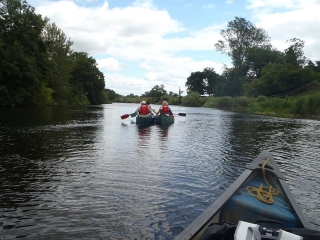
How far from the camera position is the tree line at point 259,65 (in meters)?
55.8

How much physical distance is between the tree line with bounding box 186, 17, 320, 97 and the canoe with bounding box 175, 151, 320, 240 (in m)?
54.2

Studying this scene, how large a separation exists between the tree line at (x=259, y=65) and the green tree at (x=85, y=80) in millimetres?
31769

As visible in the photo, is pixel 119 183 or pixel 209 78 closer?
pixel 119 183

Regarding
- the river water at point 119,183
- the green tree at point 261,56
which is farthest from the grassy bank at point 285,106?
the river water at point 119,183

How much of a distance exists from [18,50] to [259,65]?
51.4m

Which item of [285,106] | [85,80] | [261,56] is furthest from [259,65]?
[85,80]

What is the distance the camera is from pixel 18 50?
36031 millimetres

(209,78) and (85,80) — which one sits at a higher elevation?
(209,78)

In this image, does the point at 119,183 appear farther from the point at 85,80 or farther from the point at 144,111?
the point at 85,80

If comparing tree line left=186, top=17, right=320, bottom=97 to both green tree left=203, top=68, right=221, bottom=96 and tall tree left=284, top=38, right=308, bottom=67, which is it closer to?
tall tree left=284, top=38, right=308, bottom=67

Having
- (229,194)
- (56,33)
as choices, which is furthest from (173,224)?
(56,33)

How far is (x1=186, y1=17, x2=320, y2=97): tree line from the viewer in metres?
55.8

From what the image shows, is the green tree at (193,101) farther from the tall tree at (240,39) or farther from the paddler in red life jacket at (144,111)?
the paddler in red life jacket at (144,111)

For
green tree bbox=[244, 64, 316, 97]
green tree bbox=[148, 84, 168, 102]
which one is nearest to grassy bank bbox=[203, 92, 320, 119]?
green tree bbox=[244, 64, 316, 97]
